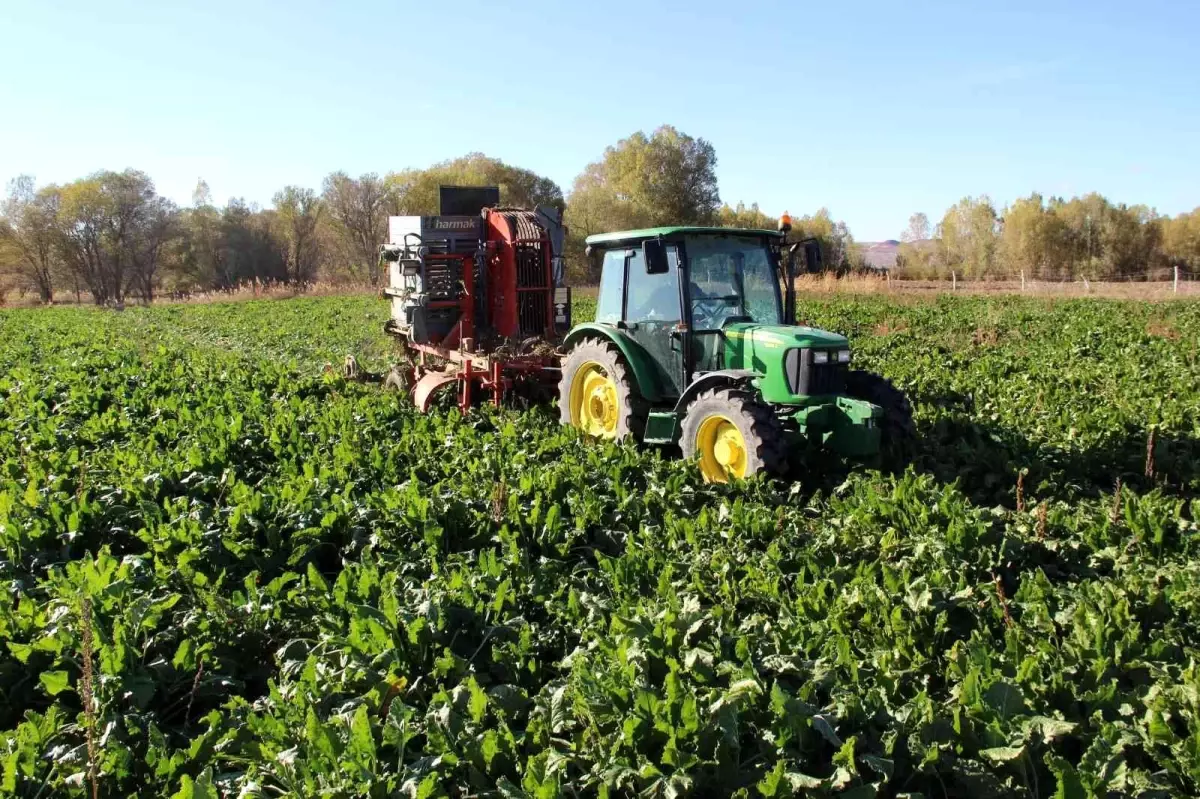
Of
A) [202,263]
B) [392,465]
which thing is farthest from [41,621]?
[202,263]

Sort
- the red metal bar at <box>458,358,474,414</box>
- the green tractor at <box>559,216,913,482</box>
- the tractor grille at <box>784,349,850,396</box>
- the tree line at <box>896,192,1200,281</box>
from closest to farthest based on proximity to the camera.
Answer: the green tractor at <box>559,216,913,482</box>, the tractor grille at <box>784,349,850,396</box>, the red metal bar at <box>458,358,474,414</box>, the tree line at <box>896,192,1200,281</box>

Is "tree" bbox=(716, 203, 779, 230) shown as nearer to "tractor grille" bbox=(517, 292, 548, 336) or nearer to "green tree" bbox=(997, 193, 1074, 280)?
"green tree" bbox=(997, 193, 1074, 280)

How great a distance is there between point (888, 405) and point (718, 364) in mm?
1465

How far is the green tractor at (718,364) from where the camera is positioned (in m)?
6.20

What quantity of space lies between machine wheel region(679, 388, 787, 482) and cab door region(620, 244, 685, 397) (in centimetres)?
69

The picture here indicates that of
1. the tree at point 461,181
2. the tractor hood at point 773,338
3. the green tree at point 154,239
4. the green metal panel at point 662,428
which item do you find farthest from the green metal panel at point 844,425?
the green tree at point 154,239

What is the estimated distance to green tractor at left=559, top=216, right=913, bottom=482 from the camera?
620 centimetres

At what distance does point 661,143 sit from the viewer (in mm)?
47969

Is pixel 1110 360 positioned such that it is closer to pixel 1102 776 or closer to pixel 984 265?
pixel 1102 776

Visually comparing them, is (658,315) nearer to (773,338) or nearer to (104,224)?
(773,338)

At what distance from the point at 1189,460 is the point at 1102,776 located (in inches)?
222

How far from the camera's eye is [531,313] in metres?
10.7

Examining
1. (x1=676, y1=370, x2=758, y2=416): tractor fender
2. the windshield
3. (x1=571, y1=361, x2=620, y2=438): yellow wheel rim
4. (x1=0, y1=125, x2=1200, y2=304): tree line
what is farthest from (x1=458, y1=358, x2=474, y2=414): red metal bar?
(x1=0, y1=125, x2=1200, y2=304): tree line

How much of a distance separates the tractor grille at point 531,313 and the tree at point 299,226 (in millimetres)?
50494
